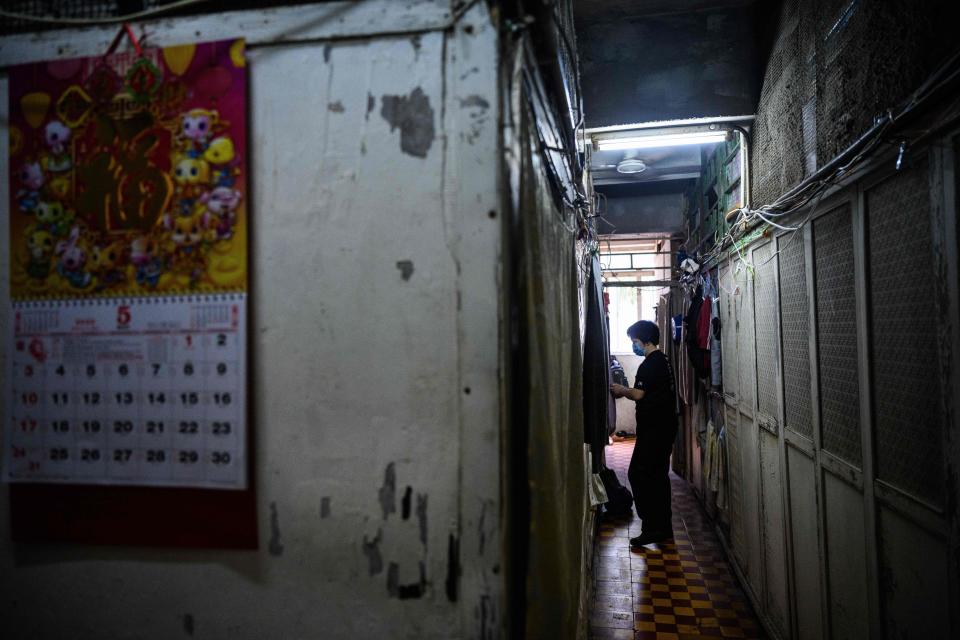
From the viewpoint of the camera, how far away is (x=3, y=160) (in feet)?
5.01

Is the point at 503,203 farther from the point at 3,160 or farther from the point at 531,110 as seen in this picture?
the point at 3,160

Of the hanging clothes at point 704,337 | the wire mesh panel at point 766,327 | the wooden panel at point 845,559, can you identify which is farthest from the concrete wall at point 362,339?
the hanging clothes at point 704,337

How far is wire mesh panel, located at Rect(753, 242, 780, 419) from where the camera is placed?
347 centimetres

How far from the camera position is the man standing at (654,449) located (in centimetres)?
531

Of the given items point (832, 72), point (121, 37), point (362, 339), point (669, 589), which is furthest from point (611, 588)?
point (121, 37)

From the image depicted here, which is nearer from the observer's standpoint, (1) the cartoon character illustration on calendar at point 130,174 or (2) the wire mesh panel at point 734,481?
(1) the cartoon character illustration on calendar at point 130,174

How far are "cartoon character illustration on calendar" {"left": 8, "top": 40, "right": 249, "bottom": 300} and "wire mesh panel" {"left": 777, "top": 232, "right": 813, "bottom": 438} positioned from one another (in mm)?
2782

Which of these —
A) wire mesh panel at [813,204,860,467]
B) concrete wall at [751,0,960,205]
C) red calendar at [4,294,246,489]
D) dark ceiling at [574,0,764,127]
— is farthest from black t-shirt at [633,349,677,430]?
red calendar at [4,294,246,489]

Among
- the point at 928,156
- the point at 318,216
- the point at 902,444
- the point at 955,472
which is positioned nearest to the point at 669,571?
the point at 902,444

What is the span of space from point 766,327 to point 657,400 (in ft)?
6.09

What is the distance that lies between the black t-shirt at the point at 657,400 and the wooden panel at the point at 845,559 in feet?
8.88

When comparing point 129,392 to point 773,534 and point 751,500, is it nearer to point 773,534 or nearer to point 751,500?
point 773,534

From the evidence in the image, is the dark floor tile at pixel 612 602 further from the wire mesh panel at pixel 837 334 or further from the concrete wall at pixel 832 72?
the concrete wall at pixel 832 72

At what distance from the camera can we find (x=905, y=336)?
1.89 m
